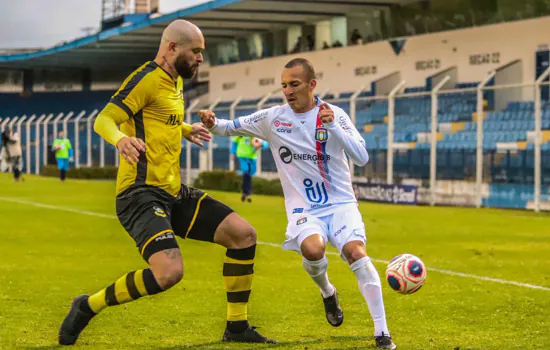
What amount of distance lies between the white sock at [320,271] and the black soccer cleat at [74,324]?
156 centimetres

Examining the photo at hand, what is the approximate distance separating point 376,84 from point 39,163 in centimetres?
2312

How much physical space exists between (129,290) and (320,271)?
4.81ft

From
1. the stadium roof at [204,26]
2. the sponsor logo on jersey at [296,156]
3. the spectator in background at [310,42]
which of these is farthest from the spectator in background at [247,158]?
the spectator in background at [310,42]

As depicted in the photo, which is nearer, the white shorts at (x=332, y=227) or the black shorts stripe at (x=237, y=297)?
the white shorts at (x=332, y=227)

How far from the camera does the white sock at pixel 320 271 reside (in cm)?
691

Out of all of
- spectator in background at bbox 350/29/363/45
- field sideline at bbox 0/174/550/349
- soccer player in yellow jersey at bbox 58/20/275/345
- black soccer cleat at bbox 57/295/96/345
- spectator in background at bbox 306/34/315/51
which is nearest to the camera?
soccer player in yellow jersey at bbox 58/20/275/345

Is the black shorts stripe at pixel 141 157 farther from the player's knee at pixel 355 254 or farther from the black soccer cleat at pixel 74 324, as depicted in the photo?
the player's knee at pixel 355 254

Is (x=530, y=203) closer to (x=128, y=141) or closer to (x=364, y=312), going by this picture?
(x=364, y=312)

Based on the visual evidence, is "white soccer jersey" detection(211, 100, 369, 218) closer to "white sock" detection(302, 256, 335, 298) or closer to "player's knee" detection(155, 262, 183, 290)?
"white sock" detection(302, 256, 335, 298)

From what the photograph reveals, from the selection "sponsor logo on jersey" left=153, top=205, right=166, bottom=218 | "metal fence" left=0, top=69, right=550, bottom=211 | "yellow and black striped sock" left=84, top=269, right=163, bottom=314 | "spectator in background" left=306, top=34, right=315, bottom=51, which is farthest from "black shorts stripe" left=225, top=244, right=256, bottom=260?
"spectator in background" left=306, top=34, right=315, bottom=51

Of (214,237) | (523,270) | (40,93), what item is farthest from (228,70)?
(214,237)

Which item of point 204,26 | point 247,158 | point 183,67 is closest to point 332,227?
point 183,67

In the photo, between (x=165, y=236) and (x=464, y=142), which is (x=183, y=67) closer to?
(x=165, y=236)

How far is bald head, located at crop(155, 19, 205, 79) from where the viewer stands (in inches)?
259
